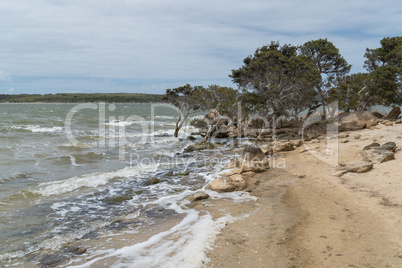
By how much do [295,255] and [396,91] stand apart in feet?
105

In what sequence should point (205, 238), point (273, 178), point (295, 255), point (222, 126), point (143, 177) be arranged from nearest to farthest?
point (295, 255) < point (205, 238) < point (273, 178) < point (143, 177) < point (222, 126)

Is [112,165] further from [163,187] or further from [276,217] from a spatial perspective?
[276,217]

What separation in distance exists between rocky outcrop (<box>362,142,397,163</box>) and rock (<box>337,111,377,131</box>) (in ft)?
34.5

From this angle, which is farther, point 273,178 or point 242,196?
point 273,178

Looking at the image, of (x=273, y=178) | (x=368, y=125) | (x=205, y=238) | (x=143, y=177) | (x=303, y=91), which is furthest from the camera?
(x=303, y=91)

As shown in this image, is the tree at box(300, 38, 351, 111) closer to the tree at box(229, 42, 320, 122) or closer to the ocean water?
the tree at box(229, 42, 320, 122)

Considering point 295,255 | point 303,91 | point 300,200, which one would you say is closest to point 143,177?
point 300,200

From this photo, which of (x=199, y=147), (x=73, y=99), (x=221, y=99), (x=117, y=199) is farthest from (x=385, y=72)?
(x=73, y=99)

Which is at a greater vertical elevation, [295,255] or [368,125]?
[368,125]

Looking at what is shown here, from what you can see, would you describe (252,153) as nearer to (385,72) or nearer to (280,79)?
(280,79)

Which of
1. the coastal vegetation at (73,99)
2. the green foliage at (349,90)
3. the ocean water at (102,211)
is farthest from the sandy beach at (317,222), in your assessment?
the coastal vegetation at (73,99)

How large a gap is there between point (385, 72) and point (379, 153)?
1897cm

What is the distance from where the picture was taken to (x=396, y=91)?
98.7 feet

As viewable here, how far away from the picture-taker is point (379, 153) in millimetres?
12477
